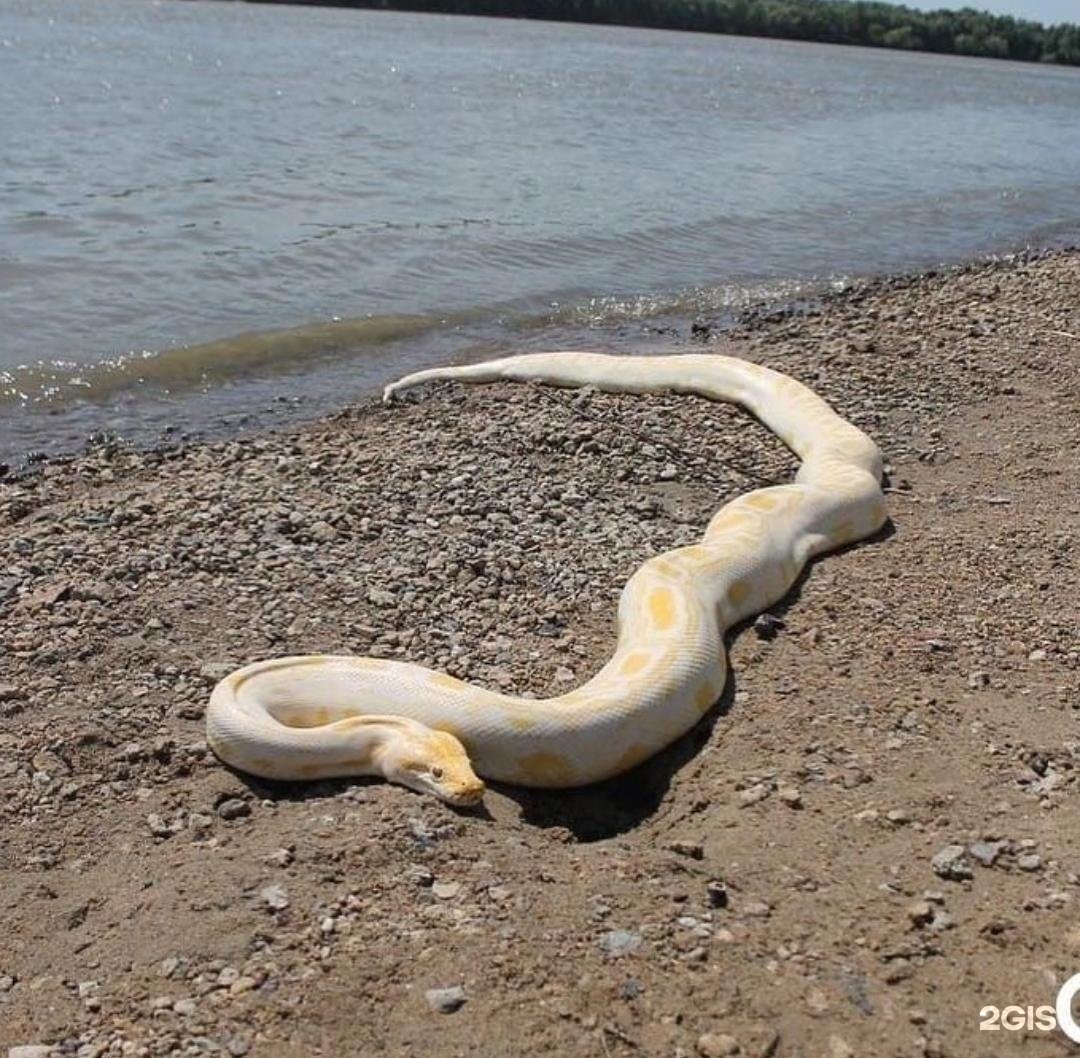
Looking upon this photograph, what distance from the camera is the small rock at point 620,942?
4383 mm

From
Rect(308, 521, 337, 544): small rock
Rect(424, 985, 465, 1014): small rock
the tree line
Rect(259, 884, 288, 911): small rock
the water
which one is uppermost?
the tree line

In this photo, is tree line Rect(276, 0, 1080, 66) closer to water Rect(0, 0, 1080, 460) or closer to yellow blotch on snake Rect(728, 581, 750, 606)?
water Rect(0, 0, 1080, 460)

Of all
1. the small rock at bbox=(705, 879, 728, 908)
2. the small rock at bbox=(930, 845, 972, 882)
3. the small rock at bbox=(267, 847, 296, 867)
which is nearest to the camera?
the small rock at bbox=(705, 879, 728, 908)

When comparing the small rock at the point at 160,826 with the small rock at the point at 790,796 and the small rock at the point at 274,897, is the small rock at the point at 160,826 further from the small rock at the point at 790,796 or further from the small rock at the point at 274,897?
the small rock at the point at 790,796

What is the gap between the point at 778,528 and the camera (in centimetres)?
763

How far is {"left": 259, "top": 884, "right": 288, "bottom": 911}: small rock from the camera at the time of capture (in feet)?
15.3

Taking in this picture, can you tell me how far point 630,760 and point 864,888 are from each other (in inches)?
50.3

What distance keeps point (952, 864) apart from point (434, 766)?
2044 mm

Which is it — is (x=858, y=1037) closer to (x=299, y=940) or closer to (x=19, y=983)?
(x=299, y=940)

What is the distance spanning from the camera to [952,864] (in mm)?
4801

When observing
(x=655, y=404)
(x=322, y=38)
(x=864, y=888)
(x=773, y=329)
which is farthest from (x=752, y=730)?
(x=322, y=38)

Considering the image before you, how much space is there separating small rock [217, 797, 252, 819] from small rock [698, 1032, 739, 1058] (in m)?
2.22

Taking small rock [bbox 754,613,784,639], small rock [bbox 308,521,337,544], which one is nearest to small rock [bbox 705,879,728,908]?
small rock [bbox 754,613,784,639]

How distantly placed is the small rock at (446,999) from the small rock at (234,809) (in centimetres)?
147
